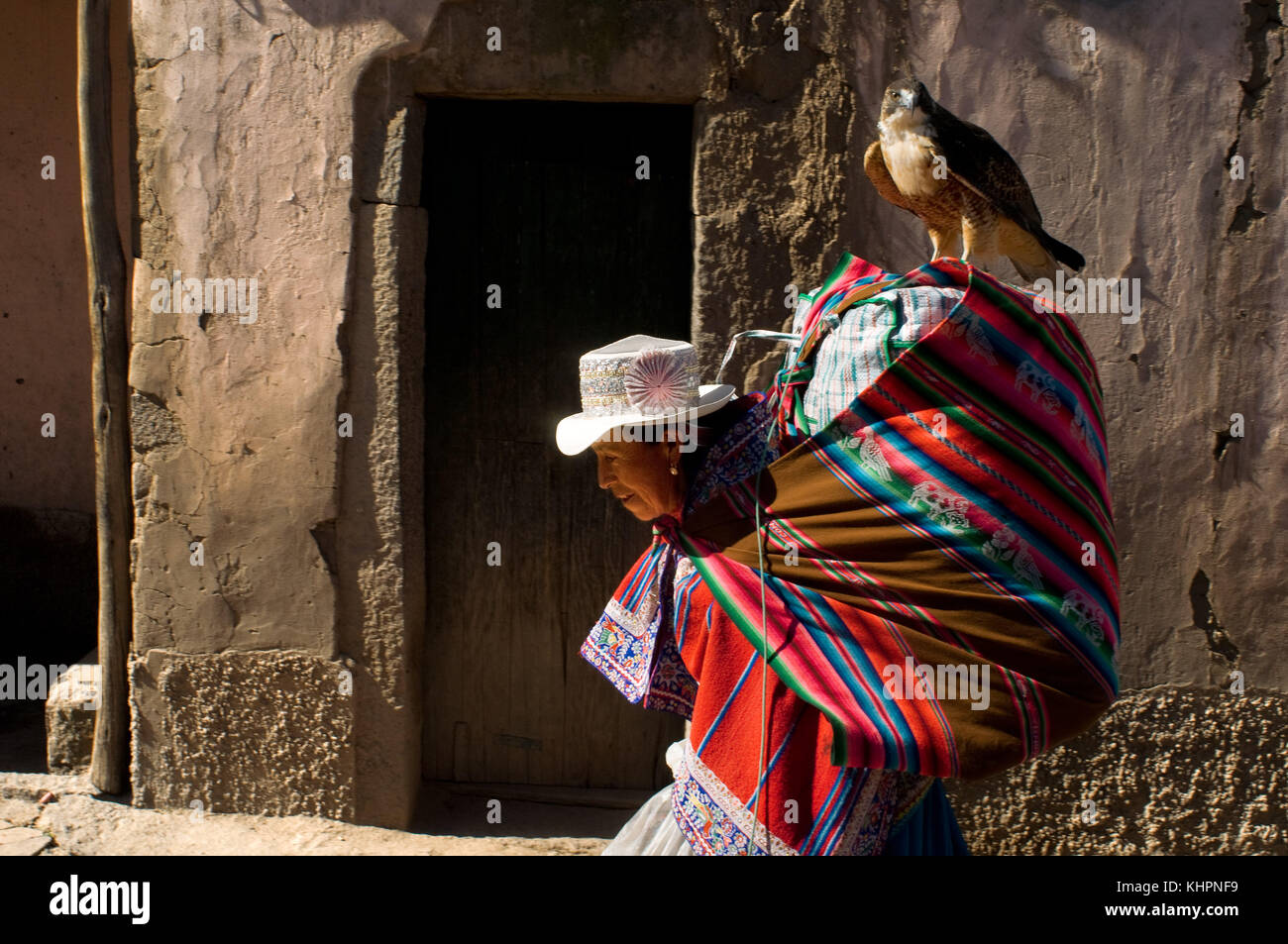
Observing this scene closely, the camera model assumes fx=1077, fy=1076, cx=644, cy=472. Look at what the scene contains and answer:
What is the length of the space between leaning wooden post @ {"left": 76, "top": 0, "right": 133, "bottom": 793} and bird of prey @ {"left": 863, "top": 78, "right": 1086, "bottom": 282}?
9.00 feet

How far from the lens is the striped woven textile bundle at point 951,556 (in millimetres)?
1775

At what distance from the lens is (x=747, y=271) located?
3.40 metres

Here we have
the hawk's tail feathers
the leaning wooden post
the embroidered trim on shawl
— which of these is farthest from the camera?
the leaning wooden post

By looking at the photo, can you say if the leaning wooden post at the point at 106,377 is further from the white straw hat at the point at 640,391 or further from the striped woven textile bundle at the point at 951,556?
the striped woven textile bundle at the point at 951,556

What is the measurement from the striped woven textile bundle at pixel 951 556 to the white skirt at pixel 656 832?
439 millimetres

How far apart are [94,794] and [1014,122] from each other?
3.84m

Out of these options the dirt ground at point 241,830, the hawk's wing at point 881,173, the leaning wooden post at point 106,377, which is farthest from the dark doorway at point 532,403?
the hawk's wing at point 881,173

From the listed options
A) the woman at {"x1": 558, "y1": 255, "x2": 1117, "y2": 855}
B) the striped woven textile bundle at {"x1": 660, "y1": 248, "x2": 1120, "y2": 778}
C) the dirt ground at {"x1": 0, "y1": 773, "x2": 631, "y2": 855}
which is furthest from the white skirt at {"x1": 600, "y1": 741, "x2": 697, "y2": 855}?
the dirt ground at {"x1": 0, "y1": 773, "x2": 631, "y2": 855}

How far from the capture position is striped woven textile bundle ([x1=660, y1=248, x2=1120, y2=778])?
178cm

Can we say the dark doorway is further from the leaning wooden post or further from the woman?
the woman

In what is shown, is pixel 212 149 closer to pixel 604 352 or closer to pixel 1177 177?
pixel 604 352

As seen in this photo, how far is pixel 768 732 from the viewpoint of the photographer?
1909 mm

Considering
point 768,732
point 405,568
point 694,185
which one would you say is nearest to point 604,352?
point 768,732

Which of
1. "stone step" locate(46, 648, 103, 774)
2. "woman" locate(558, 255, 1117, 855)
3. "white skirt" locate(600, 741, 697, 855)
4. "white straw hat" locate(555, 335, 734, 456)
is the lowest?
"stone step" locate(46, 648, 103, 774)
